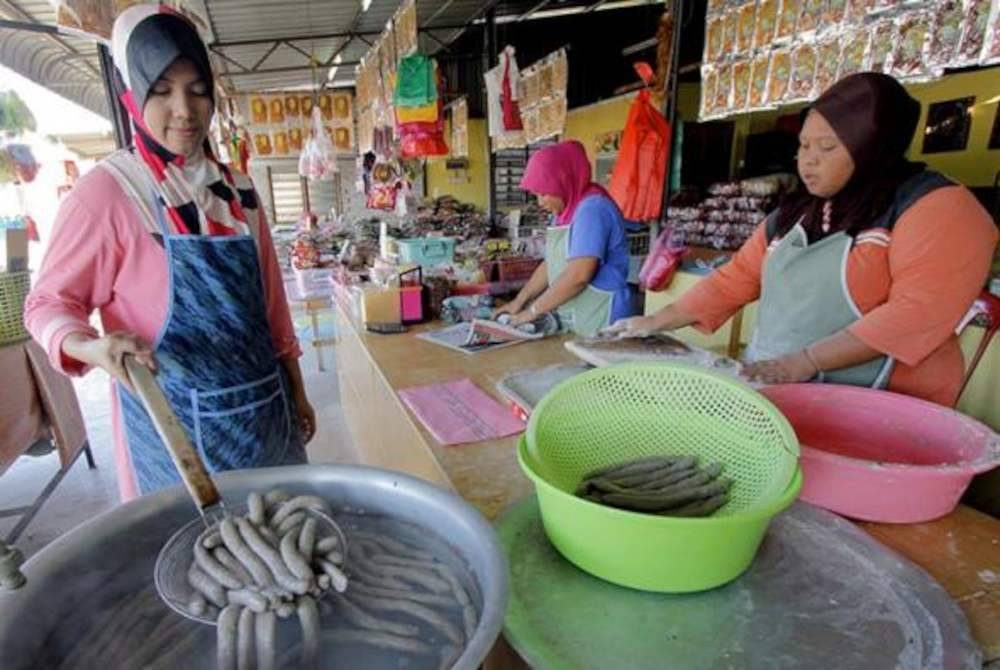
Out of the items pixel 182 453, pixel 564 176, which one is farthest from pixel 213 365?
pixel 564 176

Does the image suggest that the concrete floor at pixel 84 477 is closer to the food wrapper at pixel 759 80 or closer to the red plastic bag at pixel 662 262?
the red plastic bag at pixel 662 262

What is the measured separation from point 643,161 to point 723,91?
90cm

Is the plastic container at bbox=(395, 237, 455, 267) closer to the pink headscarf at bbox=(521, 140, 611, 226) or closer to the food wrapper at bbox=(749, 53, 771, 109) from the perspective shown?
the pink headscarf at bbox=(521, 140, 611, 226)

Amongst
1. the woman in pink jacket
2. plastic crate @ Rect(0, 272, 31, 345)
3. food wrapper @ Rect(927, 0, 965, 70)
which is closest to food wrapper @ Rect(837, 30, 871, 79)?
food wrapper @ Rect(927, 0, 965, 70)

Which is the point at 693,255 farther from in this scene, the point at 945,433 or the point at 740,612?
the point at 740,612

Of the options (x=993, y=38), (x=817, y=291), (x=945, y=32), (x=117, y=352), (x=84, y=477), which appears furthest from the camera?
(x=84, y=477)

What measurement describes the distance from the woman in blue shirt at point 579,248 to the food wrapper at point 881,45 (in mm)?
1183

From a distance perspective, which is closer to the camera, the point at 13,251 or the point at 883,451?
the point at 883,451

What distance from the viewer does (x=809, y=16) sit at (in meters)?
2.48

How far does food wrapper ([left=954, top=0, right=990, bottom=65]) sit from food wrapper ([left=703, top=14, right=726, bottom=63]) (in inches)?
49.7

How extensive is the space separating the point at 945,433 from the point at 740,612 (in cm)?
71

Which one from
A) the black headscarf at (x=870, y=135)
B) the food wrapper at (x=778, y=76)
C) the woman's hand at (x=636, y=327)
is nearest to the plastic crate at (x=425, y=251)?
the woman's hand at (x=636, y=327)

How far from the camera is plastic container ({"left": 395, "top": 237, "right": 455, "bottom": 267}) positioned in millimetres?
3621

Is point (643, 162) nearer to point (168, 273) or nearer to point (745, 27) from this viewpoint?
point (745, 27)
